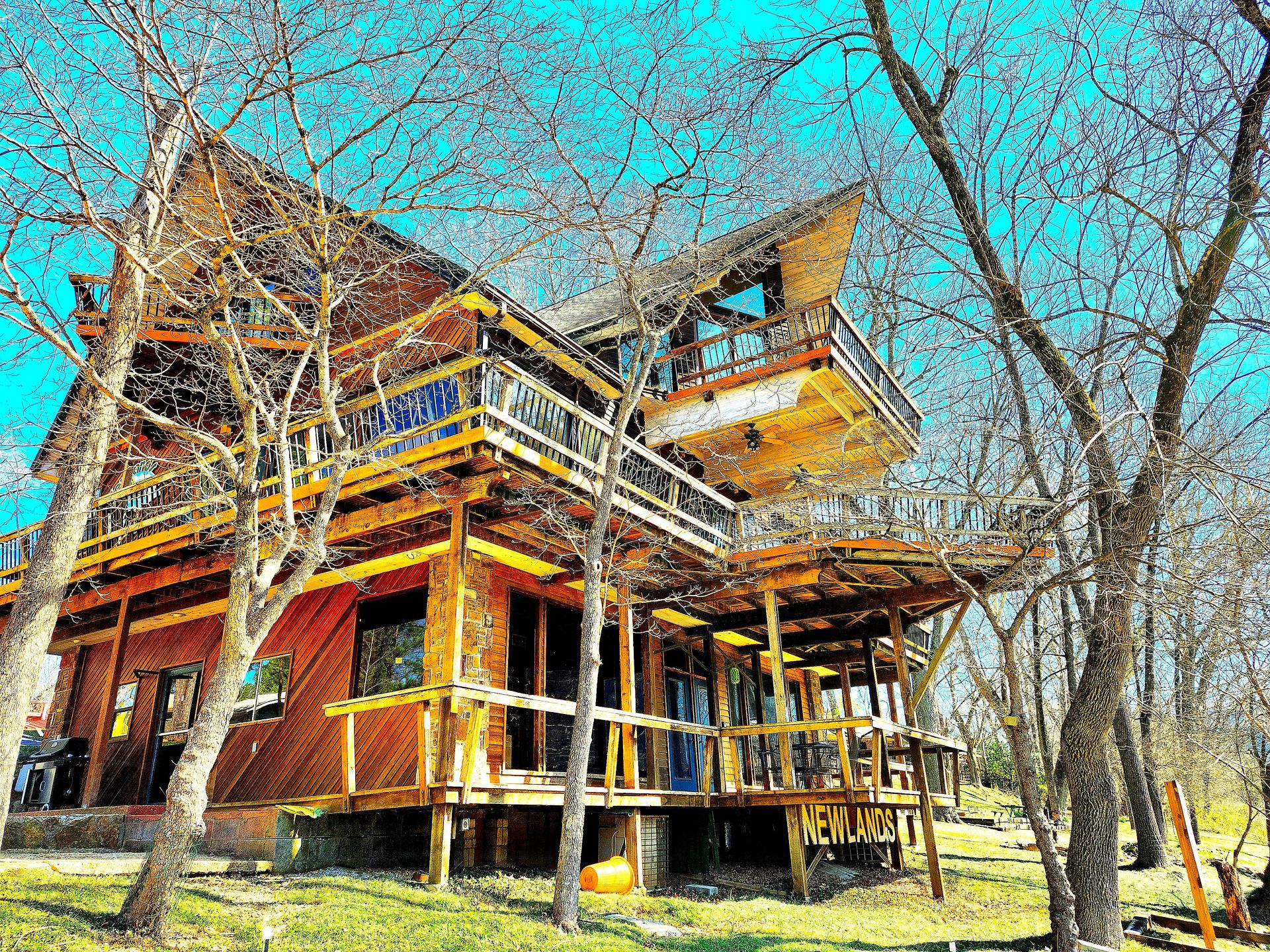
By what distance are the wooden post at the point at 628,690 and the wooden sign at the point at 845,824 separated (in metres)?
2.22

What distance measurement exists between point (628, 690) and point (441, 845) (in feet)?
11.5

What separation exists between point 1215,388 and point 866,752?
11.2m

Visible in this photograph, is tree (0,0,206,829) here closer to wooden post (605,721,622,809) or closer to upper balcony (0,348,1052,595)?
upper balcony (0,348,1052,595)

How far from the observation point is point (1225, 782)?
902 inches

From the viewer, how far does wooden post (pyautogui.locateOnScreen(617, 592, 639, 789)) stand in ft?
33.9

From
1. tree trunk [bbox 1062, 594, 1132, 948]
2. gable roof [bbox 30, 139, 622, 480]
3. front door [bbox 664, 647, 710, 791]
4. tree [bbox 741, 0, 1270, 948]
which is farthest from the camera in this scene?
front door [bbox 664, 647, 710, 791]

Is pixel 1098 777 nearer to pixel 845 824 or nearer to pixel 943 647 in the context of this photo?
pixel 943 647

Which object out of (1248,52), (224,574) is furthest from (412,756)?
(1248,52)

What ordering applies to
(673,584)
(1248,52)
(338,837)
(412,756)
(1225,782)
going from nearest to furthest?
(1248,52)
(338,837)
(412,756)
(673,584)
(1225,782)

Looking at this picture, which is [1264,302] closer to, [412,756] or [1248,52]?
[1248,52]

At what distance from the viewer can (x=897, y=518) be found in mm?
9008

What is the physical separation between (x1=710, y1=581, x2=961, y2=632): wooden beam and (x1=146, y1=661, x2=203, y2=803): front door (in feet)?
28.3

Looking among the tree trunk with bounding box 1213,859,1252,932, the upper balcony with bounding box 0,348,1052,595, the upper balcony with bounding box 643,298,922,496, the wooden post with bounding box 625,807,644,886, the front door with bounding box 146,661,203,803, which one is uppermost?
the upper balcony with bounding box 643,298,922,496

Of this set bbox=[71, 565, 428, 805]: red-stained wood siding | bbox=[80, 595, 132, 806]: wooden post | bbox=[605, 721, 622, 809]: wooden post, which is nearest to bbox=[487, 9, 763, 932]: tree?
bbox=[605, 721, 622, 809]: wooden post
